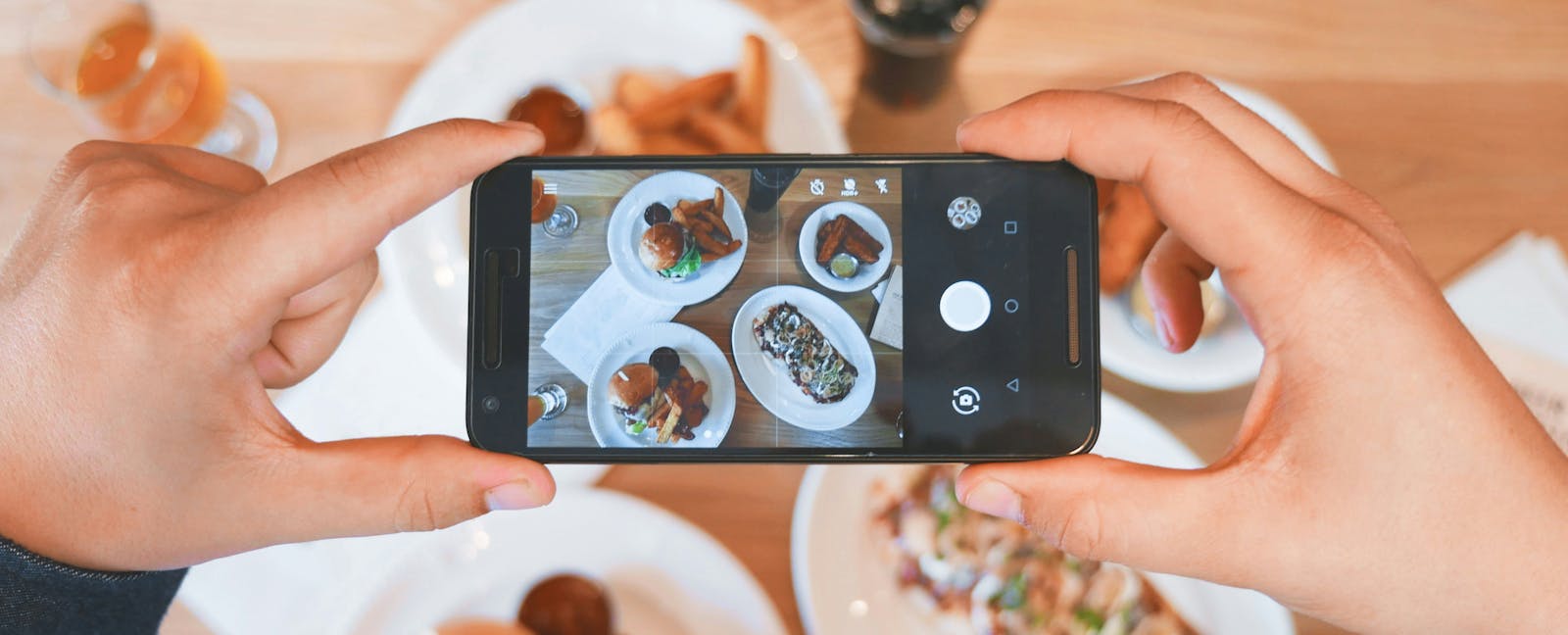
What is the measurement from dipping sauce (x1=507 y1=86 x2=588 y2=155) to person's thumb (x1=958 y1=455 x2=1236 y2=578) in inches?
19.5

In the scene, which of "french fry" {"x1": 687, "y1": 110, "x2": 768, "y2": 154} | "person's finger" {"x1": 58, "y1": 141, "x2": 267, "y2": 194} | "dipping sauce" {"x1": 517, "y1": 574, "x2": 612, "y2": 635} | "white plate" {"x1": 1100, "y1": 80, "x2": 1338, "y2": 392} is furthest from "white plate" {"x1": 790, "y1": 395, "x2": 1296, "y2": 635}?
"person's finger" {"x1": 58, "y1": 141, "x2": 267, "y2": 194}

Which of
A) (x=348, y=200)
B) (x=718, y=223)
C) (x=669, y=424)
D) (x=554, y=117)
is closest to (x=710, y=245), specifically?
→ (x=718, y=223)

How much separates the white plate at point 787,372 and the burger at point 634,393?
6cm

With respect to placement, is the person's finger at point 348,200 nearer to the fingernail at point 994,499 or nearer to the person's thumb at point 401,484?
the person's thumb at point 401,484

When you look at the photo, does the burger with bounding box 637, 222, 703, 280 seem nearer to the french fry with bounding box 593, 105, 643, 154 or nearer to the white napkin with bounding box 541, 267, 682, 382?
the white napkin with bounding box 541, 267, 682, 382

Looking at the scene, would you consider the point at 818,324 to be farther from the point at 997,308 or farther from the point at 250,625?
the point at 250,625

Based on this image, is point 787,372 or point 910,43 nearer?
point 787,372

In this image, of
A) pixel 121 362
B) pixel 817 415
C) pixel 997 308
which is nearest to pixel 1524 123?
pixel 997 308

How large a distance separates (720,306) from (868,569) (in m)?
0.37

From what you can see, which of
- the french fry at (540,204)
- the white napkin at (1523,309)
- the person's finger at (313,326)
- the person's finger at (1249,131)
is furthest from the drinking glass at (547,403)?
the white napkin at (1523,309)

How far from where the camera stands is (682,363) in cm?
58

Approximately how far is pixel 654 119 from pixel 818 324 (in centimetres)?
31

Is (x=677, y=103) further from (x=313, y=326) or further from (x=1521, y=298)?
(x=1521, y=298)

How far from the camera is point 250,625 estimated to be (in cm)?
83
